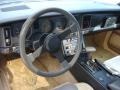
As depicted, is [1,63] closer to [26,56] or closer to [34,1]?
[34,1]

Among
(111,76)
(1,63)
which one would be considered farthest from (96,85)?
(1,63)

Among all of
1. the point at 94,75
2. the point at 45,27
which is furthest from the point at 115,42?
the point at 45,27

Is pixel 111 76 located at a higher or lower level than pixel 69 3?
lower

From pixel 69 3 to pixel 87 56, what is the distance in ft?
1.58

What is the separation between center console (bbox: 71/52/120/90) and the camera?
186 centimetres

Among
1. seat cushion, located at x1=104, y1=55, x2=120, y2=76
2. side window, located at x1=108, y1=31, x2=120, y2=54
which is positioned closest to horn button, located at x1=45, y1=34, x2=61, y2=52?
seat cushion, located at x1=104, y1=55, x2=120, y2=76

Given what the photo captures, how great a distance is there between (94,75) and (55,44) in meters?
0.45

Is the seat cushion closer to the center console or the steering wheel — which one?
the center console

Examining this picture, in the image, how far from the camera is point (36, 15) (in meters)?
1.52

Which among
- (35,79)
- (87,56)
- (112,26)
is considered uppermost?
(112,26)

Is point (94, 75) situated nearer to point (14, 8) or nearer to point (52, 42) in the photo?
point (52, 42)

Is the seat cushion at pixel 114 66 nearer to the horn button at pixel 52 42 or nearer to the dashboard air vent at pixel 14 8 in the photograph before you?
the horn button at pixel 52 42

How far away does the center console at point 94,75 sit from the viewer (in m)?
1.86

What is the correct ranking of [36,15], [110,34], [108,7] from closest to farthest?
[36,15], [108,7], [110,34]
